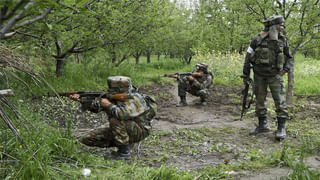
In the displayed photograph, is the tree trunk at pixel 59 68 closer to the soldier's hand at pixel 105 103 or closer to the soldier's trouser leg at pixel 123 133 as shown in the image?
the soldier's hand at pixel 105 103

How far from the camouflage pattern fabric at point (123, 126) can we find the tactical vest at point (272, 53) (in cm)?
A: 239

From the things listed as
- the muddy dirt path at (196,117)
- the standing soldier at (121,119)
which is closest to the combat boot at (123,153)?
the standing soldier at (121,119)

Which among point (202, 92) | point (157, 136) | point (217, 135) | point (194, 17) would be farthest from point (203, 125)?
point (194, 17)

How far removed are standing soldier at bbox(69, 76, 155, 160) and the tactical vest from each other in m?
2.38

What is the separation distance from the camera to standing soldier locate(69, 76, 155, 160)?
3.67 meters

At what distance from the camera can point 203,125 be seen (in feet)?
19.4

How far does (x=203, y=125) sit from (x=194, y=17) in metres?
15.4

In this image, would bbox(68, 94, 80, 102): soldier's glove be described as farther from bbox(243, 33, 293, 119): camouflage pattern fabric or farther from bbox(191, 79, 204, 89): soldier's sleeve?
bbox(191, 79, 204, 89): soldier's sleeve

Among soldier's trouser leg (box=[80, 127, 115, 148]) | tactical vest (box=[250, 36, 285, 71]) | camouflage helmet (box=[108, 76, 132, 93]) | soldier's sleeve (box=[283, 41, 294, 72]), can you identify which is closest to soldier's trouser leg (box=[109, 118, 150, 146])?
soldier's trouser leg (box=[80, 127, 115, 148])

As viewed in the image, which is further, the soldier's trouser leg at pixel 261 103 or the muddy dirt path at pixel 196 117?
the muddy dirt path at pixel 196 117

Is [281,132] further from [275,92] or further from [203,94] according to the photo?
[203,94]

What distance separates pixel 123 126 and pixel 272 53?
293 cm

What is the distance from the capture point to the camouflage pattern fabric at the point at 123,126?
3652 millimetres

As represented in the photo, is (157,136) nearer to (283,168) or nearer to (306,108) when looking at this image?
(283,168)
